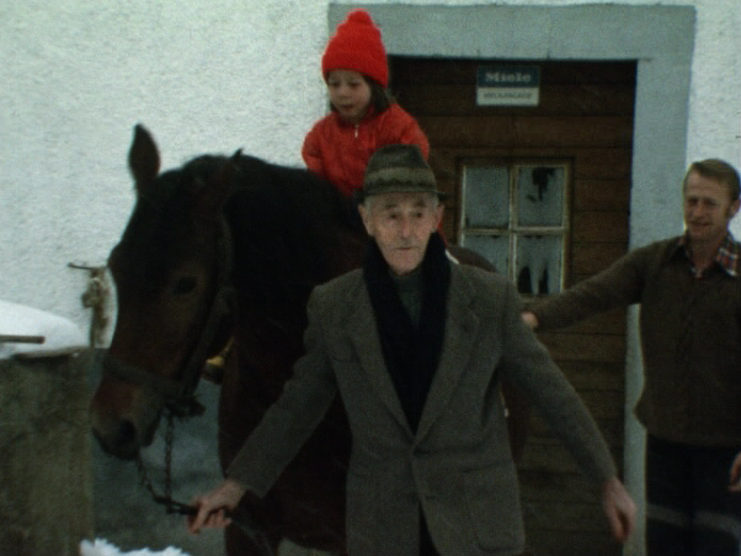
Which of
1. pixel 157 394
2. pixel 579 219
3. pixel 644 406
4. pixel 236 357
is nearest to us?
Answer: pixel 157 394

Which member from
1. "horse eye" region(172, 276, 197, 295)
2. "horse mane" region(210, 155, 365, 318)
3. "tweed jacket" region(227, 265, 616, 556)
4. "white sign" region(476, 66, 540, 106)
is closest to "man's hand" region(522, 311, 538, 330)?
"horse mane" region(210, 155, 365, 318)

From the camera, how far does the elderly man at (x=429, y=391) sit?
2.39 m

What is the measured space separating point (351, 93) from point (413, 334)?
4.26 feet

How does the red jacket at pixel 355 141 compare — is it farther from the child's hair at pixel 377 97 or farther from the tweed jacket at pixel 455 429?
the tweed jacket at pixel 455 429

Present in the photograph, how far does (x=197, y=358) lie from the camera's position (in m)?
2.79

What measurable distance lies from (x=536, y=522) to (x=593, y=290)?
2061 mm

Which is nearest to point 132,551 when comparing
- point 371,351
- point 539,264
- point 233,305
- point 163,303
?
point 539,264

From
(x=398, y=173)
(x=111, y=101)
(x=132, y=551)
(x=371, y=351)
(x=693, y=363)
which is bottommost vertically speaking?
(x=132, y=551)

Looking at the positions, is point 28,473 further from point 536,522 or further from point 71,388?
point 536,522

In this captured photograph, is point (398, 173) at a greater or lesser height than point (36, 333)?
greater

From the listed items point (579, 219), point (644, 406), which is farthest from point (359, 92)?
point (579, 219)

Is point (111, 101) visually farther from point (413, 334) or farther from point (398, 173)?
point (413, 334)

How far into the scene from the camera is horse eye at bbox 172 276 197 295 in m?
2.71

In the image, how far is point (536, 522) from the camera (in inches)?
212
